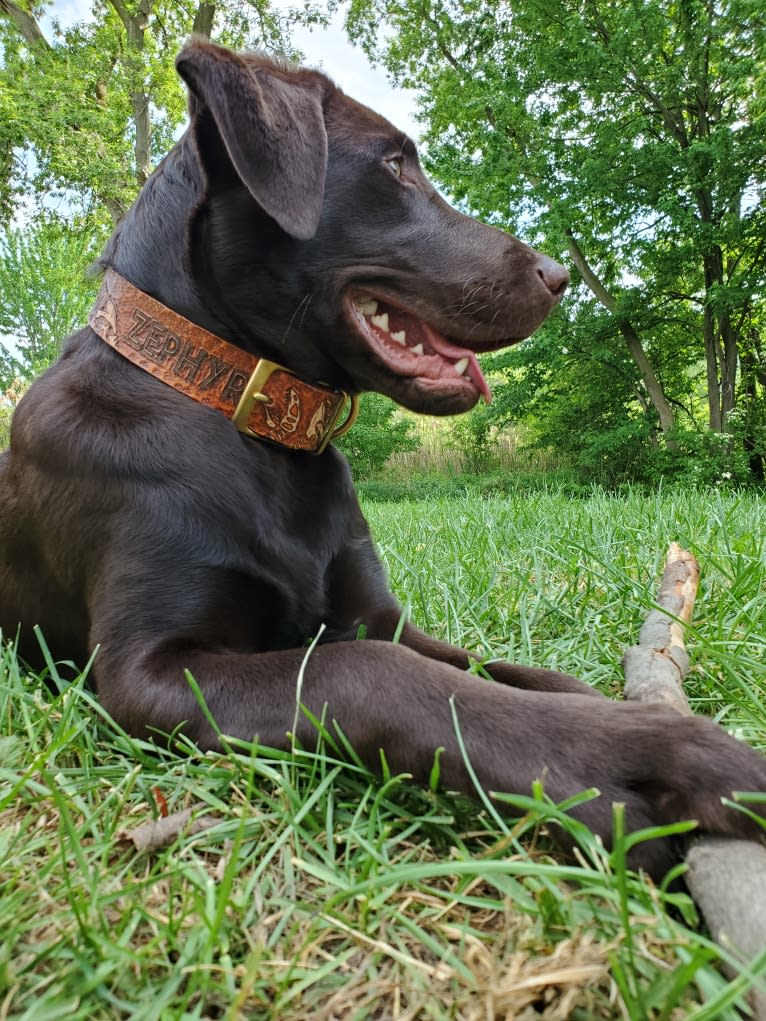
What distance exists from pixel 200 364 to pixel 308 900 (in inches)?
47.3

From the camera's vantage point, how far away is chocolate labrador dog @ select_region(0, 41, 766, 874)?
117 centimetres

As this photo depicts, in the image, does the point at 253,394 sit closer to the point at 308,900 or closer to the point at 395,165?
the point at 395,165

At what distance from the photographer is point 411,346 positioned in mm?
1912

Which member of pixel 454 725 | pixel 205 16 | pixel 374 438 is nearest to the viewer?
pixel 454 725

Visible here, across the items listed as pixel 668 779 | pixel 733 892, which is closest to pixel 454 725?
pixel 668 779

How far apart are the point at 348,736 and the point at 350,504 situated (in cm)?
99

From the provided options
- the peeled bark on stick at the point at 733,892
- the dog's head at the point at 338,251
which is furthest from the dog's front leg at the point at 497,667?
the dog's head at the point at 338,251

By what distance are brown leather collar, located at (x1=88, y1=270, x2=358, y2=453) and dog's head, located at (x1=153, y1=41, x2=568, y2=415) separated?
123 mm

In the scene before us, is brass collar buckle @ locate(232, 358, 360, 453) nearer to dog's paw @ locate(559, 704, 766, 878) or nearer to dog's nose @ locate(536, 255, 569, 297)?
dog's nose @ locate(536, 255, 569, 297)

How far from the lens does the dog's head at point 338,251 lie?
165 cm

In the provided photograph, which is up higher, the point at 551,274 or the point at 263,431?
the point at 551,274

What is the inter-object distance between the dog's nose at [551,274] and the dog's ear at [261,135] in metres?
0.70

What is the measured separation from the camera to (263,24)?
19.5m

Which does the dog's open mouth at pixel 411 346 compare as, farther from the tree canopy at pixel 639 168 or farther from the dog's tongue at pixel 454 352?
the tree canopy at pixel 639 168
